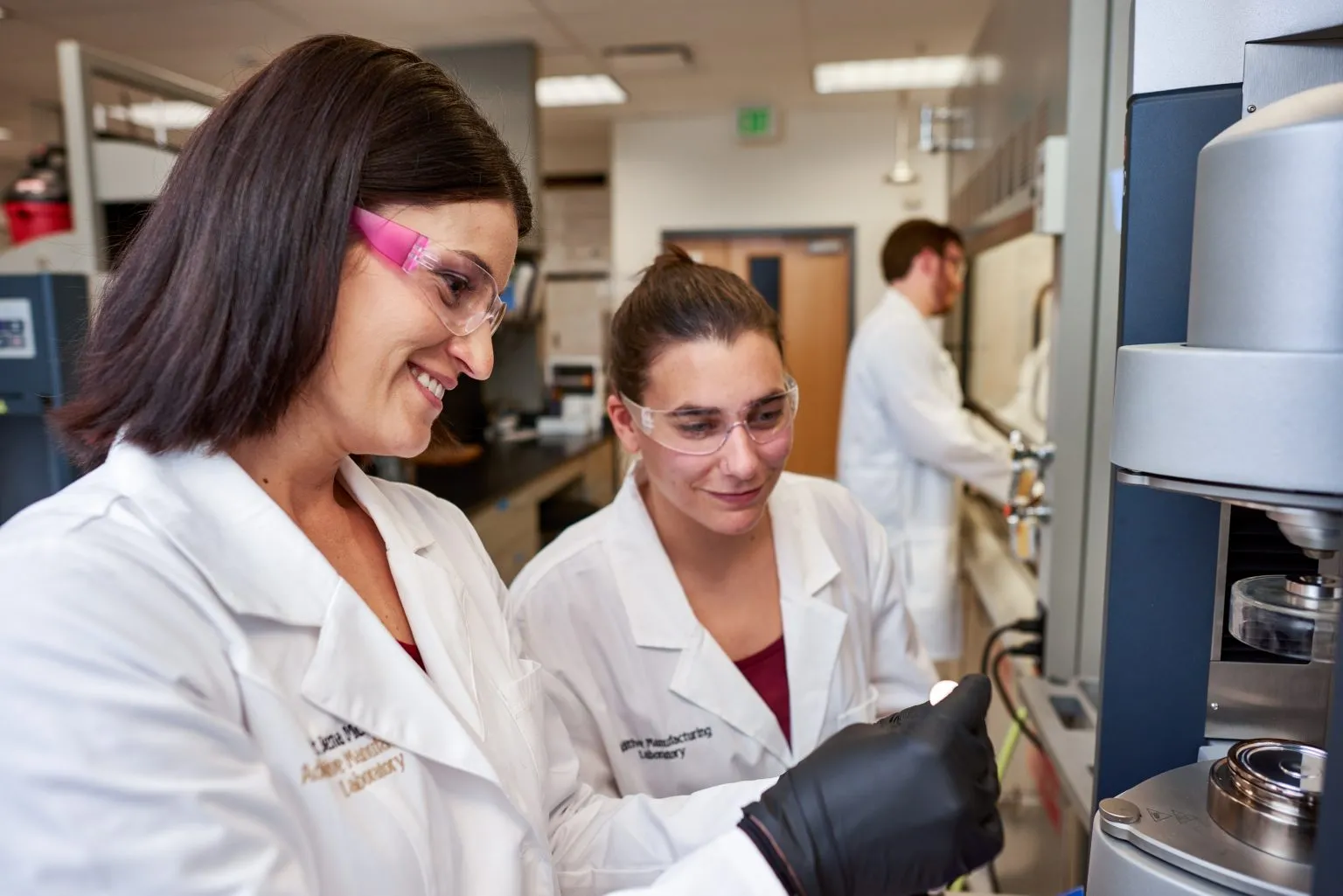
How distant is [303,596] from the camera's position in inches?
30.9

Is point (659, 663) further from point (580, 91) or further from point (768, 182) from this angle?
point (768, 182)

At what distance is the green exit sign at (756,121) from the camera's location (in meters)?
5.98

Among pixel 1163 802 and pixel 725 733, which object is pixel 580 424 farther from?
pixel 1163 802

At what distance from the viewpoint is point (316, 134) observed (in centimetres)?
75

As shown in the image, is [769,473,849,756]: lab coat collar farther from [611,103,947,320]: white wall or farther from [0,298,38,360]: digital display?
[611,103,947,320]: white wall

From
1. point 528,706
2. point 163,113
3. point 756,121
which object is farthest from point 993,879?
point 163,113

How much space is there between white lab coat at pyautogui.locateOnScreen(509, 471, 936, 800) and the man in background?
65.4 inches

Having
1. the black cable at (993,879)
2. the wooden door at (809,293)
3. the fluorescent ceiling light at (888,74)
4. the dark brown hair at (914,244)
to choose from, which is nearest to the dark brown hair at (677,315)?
the black cable at (993,879)

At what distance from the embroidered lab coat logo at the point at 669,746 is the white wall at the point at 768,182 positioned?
512cm

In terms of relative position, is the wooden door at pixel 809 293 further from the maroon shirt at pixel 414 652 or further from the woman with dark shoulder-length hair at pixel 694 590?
the maroon shirt at pixel 414 652

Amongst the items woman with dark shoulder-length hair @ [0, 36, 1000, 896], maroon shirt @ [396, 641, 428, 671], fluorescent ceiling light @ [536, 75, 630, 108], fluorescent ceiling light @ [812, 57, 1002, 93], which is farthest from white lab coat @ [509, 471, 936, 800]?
fluorescent ceiling light @ [536, 75, 630, 108]

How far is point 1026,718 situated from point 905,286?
177 cm

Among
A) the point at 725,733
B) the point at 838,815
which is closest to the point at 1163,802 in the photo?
the point at 838,815

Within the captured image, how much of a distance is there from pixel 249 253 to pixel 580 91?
5.25m
